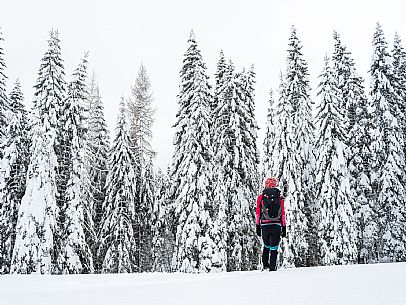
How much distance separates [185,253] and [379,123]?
1835 cm

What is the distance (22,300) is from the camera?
6.48 m

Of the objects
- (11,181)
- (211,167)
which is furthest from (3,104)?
(211,167)

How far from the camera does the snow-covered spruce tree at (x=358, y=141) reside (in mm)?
30359

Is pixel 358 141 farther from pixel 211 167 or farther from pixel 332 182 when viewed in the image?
pixel 211 167

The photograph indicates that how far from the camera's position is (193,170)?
26.0 meters

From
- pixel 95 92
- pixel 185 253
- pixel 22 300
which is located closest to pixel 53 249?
pixel 185 253

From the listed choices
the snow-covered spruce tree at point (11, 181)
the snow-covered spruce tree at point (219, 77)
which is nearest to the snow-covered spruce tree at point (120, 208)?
the snow-covered spruce tree at point (11, 181)

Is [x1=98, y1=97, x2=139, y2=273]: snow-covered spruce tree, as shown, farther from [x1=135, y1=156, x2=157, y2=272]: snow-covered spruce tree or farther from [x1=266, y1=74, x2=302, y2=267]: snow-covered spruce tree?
[x1=266, y1=74, x2=302, y2=267]: snow-covered spruce tree

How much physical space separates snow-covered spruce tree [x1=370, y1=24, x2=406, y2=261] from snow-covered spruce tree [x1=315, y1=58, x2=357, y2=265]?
3.02 meters

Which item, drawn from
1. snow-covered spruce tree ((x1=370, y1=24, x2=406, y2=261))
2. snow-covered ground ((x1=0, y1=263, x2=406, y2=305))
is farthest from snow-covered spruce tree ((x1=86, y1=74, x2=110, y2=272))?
snow-covered ground ((x1=0, y1=263, x2=406, y2=305))

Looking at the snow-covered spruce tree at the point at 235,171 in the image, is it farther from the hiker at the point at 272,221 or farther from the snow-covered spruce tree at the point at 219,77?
the hiker at the point at 272,221

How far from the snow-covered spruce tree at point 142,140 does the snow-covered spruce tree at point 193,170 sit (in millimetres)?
5769

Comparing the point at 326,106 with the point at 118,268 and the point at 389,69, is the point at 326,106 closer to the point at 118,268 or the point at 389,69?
the point at 389,69

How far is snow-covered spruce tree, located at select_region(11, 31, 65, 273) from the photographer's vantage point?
23.8 meters
